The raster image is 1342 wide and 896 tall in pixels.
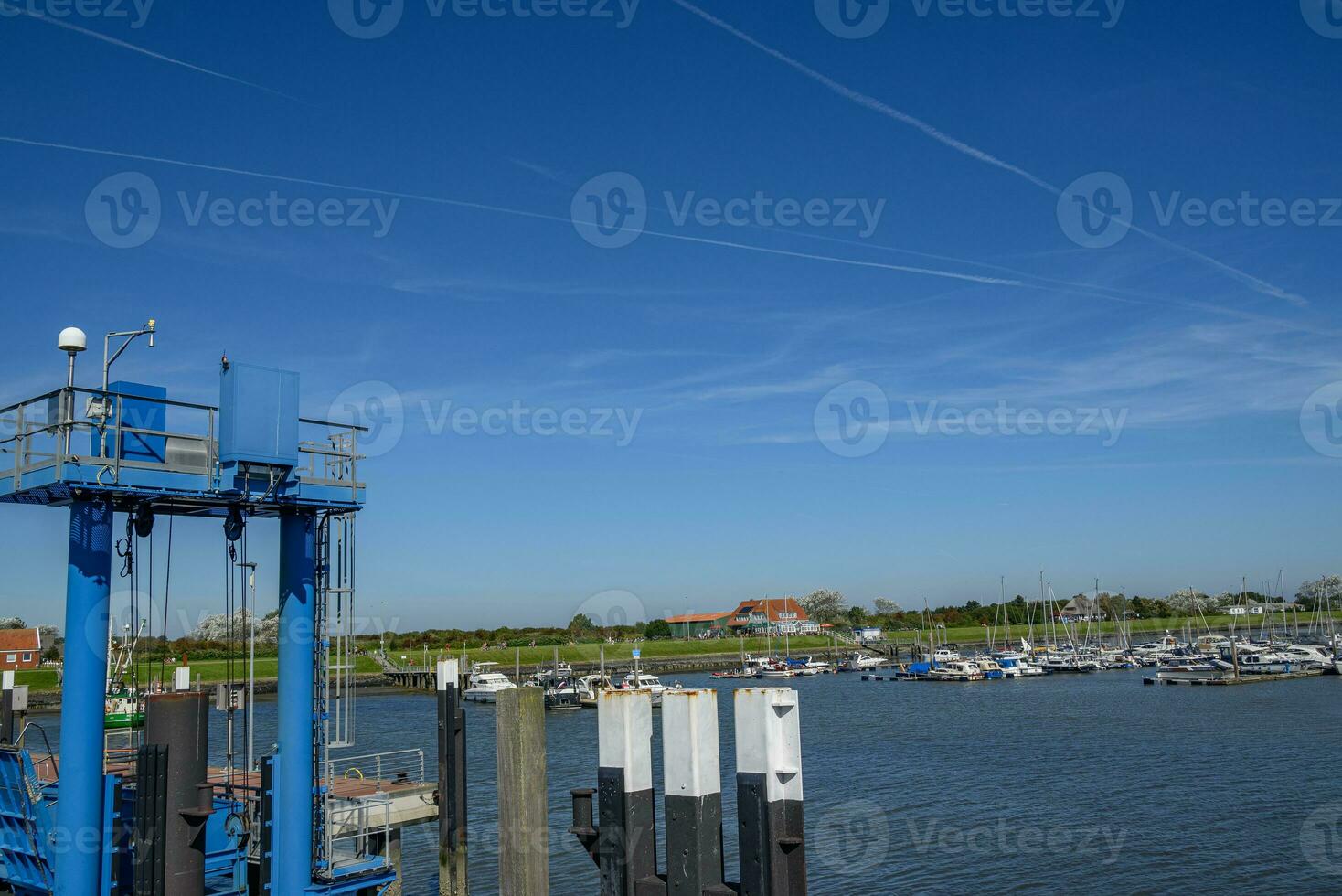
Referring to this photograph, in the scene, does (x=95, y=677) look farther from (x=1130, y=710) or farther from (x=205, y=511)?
(x=1130, y=710)

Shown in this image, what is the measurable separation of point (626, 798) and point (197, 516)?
981 cm

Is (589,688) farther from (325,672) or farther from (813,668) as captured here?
(325,672)

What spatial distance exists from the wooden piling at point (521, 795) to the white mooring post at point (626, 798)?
83.9 inches

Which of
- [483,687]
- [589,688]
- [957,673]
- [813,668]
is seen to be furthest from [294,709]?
[813,668]

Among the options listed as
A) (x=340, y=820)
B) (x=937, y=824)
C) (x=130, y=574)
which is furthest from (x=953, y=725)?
(x=130, y=574)

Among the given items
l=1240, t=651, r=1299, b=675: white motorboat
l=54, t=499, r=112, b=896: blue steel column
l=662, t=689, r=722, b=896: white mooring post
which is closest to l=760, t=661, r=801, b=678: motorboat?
l=1240, t=651, r=1299, b=675: white motorboat

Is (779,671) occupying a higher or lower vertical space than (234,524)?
lower

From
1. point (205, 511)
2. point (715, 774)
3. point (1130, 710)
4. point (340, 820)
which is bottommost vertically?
point (1130, 710)

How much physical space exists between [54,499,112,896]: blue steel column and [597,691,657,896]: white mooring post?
7981mm

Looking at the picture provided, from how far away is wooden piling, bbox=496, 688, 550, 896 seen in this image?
13.3 metres

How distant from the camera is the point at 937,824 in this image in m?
36.2

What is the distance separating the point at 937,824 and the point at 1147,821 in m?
7.25

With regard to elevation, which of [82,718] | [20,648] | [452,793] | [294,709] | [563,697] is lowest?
[563,697]

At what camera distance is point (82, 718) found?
14.5 m
